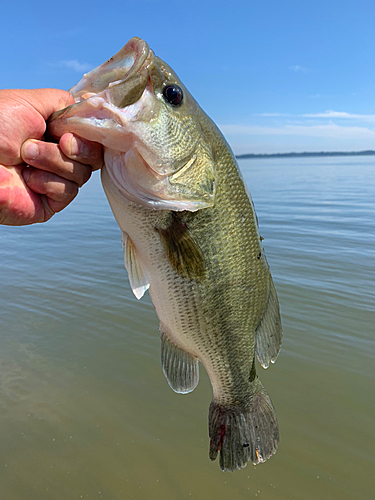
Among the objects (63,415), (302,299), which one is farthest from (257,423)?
(302,299)

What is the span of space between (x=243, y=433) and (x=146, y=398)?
1687 millimetres

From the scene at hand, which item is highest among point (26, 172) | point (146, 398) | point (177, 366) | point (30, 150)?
point (30, 150)

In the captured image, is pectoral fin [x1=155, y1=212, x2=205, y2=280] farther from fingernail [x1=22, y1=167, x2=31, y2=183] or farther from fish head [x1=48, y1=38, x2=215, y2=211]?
fingernail [x1=22, y1=167, x2=31, y2=183]

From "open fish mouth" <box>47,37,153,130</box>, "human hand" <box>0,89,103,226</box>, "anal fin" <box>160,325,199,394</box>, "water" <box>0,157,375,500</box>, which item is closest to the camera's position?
"open fish mouth" <box>47,37,153,130</box>

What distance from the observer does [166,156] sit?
5.71 feet

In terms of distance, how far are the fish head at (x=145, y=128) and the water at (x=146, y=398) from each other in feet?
7.81

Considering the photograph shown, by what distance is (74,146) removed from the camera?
1739 millimetres

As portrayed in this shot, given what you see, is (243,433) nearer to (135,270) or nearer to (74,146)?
(135,270)

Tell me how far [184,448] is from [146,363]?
51.8 inches

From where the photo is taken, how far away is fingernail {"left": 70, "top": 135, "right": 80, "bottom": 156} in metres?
1.73

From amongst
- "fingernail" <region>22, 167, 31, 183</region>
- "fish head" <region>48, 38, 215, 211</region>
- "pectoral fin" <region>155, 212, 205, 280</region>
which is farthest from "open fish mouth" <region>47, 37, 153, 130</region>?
"pectoral fin" <region>155, 212, 205, 280</region>

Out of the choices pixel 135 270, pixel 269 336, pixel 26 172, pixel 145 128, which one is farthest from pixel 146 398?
pixel 145 128

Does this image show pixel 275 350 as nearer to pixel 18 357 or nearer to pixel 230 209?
pixel 230 209

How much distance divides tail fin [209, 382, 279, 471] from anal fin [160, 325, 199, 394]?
0.31 meters
